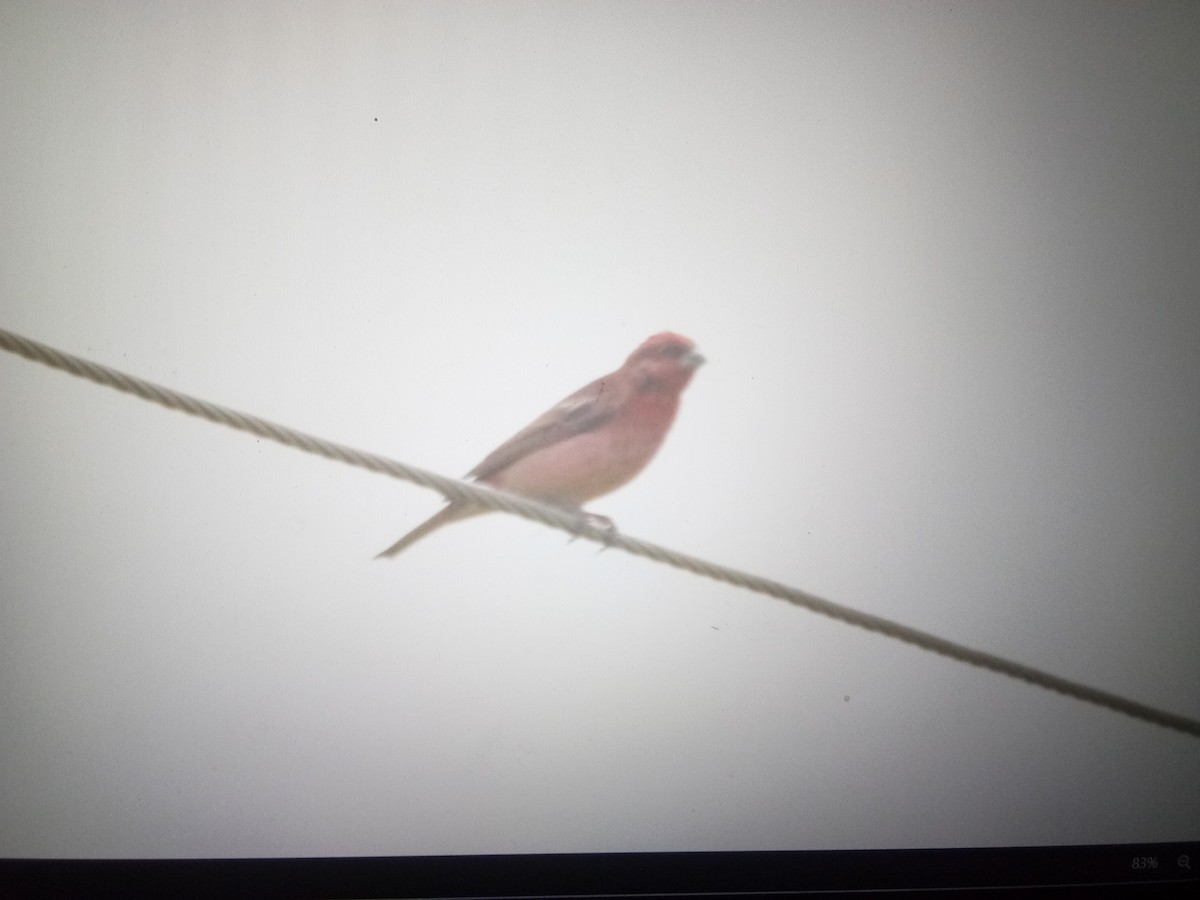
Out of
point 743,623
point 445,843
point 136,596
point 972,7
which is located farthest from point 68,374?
point 972,7

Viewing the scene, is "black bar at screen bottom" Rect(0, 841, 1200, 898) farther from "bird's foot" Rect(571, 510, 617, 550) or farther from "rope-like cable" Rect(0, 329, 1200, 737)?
"bird's foot" Rect(571, 510, 617, 550)

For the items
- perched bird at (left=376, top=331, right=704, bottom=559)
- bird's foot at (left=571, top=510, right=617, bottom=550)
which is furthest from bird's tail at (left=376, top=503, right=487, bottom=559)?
bird's foot at (left=571, top=510, right=617, bottom=550)

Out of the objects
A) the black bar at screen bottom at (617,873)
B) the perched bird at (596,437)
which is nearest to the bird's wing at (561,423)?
the perched bird at (596,437)

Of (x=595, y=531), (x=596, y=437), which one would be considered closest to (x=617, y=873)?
(x=595, y=531)

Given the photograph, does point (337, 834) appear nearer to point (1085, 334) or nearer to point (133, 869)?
point (133, 869)

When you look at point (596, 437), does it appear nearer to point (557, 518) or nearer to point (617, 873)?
point (557, 518)

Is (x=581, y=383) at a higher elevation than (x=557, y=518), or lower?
higher
